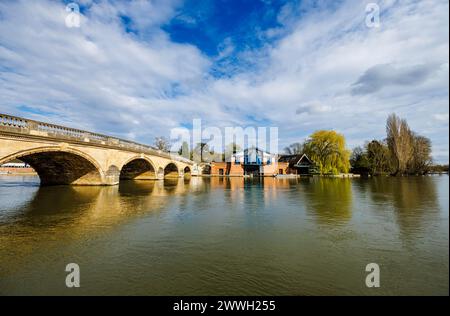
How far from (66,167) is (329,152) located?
48.6 m

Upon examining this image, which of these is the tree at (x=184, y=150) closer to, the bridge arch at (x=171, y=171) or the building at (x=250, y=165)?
the building at (x=250, y=165)

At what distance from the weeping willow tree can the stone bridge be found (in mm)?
37986

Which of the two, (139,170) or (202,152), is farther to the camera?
(202,152)

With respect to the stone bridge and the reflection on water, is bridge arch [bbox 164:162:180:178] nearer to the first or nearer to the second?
the stone bridge

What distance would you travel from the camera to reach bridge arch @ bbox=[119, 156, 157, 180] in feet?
109

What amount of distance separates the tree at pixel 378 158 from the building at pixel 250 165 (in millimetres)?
27227

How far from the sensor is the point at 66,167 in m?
21.6

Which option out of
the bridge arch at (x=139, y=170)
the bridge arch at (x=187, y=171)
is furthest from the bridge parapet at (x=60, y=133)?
the bridge arch at (x=187, y=171)

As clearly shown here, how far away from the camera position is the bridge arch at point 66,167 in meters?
18.5

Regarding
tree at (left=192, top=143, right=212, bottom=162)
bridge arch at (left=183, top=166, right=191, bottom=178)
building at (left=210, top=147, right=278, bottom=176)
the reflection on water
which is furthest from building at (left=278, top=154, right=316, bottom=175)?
the reflection on water

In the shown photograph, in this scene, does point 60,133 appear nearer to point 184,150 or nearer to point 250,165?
point 250,165

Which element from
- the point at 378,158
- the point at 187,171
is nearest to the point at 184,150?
the point at 187,171

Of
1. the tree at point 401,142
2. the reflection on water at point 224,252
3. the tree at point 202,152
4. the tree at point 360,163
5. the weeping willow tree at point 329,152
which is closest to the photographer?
the reflection on water at point 224,252
